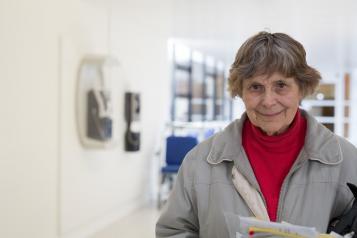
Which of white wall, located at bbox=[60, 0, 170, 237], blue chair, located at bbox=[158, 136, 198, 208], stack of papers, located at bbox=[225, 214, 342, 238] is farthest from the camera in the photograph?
blue chair, located at bbox=[158, 136, 198, 208]

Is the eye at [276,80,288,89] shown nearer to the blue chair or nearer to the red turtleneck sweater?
the red turtleneck sweater

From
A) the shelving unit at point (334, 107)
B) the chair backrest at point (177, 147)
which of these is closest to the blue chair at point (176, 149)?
the chair backrest at point (177, 147)

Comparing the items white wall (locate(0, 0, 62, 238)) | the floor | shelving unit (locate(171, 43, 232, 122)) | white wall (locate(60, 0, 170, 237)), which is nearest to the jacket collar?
white wall (locate(0, 0, 62, 238))

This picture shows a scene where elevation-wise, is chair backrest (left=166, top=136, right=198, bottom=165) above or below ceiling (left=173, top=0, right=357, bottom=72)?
below

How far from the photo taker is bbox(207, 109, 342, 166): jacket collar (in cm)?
153

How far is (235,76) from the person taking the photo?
5.23ft

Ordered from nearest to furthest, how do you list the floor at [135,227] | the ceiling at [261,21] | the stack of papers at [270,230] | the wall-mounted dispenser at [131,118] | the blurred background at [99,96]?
1. the stack of papers at [270,230]
2. the blurred background at [99,96]
3. the floor at [135,227]
4. the ceiling at [261,21]
5. the wall-mounted dispenser at [131,118]

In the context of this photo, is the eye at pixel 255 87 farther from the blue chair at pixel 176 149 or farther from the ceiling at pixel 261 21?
the blue chair at pixel 176 149

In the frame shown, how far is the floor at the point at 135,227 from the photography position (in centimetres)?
491

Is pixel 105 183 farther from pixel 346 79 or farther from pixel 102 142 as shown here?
pixel 346 79

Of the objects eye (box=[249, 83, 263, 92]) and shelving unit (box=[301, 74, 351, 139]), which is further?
shelving unit (box=[301, 74, 351, 139])

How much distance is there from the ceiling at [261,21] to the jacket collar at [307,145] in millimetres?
2551

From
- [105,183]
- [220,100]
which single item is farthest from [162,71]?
[220,100]

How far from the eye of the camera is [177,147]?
6535 mm
